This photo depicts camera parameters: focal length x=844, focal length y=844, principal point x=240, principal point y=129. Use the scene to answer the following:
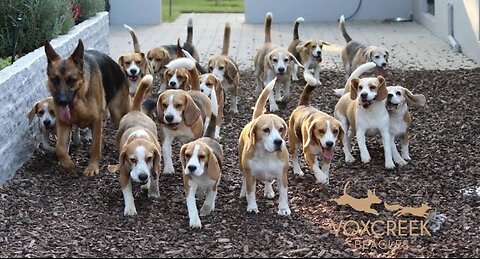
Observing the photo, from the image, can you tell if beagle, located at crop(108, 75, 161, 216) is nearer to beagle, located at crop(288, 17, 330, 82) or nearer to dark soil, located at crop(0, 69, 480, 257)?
dark soil, located at crop(0, 69, 480, 257)

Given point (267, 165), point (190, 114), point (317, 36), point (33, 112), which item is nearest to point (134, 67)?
point (33, 112)

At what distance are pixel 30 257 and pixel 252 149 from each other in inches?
76.1

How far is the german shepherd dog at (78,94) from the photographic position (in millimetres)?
7781

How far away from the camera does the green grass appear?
2640cm

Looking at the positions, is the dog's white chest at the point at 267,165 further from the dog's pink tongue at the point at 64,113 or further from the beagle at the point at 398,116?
the dog's pink tongue at the point at 64,113

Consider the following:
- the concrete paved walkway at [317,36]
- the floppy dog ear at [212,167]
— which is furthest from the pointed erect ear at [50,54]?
the concrete paved walkway at [317,36]

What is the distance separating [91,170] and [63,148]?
0.34m

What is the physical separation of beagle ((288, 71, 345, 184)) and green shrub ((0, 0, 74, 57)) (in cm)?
386

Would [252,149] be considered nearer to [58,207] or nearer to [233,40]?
[58,207]

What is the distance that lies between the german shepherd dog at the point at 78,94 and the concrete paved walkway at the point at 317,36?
20.2ft

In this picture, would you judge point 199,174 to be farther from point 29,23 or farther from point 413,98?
point 29,23

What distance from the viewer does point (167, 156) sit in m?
8.09

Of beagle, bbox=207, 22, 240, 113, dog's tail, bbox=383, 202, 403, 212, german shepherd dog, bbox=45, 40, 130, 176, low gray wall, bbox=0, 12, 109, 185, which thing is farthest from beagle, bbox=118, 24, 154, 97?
dog's tail, bbox=383, 202, 403, 212

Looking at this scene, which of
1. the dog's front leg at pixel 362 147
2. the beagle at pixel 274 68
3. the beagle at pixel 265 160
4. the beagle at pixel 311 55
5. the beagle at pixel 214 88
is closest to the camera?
the beagle at pixel 265 160
